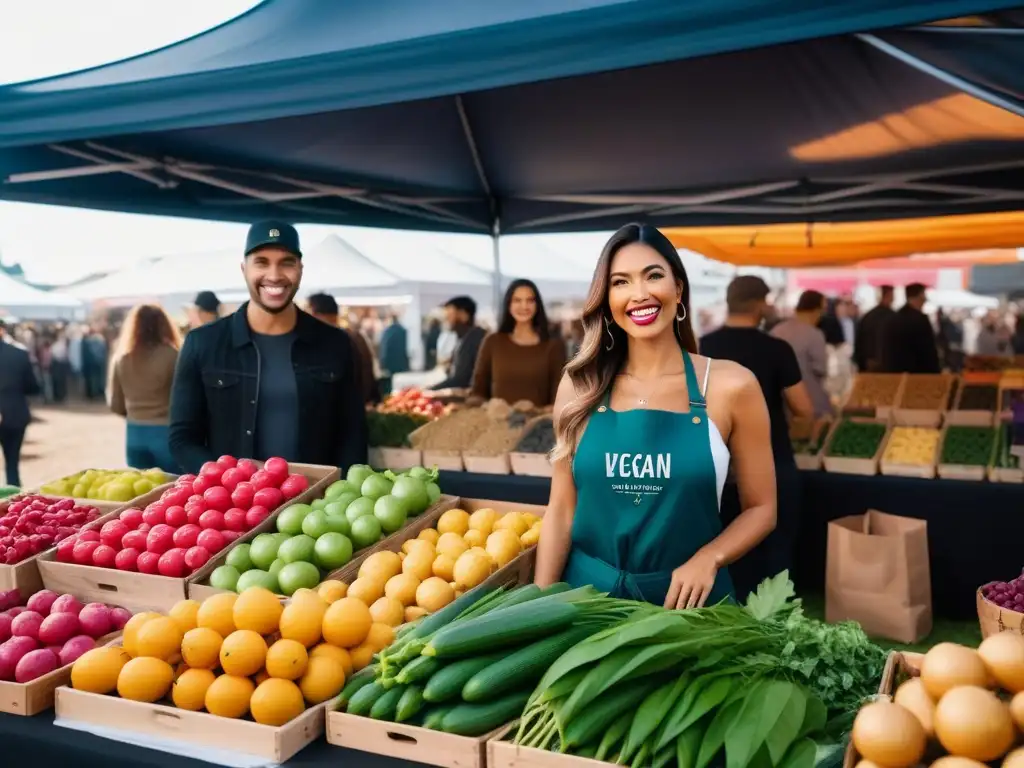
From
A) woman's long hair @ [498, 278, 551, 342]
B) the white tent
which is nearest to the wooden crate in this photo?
woman's long hair @ [498, 278, 551, 342]

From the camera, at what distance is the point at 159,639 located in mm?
1888

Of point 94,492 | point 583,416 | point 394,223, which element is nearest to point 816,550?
point 583,416

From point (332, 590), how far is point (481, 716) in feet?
2.47

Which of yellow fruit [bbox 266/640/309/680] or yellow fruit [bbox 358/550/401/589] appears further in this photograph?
yellow fruit [bbox 358/550/401/589]

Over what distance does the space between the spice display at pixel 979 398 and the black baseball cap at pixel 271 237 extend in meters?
4.66

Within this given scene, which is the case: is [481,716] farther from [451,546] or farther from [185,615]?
[451,546]

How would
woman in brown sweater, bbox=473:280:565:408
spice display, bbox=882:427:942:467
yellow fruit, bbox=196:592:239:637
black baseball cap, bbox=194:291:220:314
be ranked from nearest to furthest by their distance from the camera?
yellow fruit, bbox=196:592:239:637, spice display, bbox=882:427:942:467, woman in brown sweater, bbox=473:280:565:408, black baseball cap, bbox=194:291:220:314

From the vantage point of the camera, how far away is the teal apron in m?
2.20

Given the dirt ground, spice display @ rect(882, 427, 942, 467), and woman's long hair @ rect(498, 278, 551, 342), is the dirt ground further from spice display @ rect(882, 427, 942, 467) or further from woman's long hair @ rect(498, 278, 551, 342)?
spice display @ rect(882, 427, 942, 467)

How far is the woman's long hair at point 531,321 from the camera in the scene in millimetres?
5469

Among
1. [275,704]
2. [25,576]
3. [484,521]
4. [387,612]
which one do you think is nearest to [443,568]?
[387,612]

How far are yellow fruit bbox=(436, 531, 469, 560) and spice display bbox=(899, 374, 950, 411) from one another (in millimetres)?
4380

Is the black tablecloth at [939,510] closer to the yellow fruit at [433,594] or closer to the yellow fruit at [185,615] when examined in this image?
the yellow fruit at [433,594]

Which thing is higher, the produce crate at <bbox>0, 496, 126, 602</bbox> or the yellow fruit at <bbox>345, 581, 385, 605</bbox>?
the yellow fruit at <bbox>345, 581, 385, 605</bbox>
